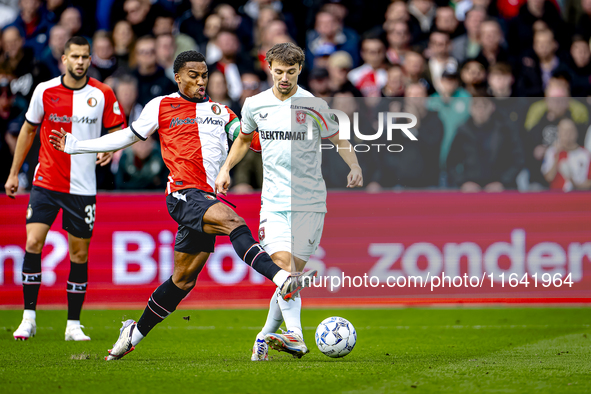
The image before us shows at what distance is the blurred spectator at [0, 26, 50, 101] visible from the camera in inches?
388

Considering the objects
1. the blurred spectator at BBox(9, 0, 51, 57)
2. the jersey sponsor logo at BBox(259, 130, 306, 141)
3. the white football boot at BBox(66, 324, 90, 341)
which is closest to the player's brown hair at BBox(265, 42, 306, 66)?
the jersey sponsor logo at BBox(259, 130, 306, 141)

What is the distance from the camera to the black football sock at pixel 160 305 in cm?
538

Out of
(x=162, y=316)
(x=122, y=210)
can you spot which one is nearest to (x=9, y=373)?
(x=162, y=316)

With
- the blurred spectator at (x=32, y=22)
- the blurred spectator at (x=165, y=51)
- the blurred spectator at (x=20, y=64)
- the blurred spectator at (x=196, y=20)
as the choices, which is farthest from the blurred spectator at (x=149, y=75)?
the blurred spectator at (x=32, y=22)

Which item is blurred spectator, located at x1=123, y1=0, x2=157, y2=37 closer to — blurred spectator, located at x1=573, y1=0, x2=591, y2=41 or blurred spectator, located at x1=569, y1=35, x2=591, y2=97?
blurred spectator, located at x1=569, y1=35, x2=591, y2=97

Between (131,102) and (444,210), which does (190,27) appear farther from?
(444,210)

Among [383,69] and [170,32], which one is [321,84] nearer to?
[383,69]

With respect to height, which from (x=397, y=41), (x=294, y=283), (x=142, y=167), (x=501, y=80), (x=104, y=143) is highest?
(x=397, y=41)

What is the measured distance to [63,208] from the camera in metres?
6.88

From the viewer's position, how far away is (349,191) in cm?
912

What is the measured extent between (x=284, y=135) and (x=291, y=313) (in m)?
1.23

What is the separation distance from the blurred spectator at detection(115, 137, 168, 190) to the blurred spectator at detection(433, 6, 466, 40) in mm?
4376

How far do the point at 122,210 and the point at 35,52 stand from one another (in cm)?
298

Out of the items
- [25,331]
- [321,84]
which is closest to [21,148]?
[25,331]
